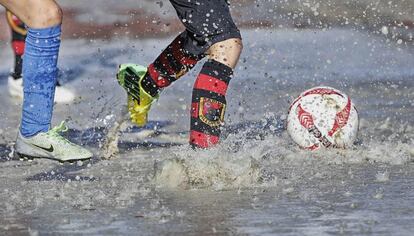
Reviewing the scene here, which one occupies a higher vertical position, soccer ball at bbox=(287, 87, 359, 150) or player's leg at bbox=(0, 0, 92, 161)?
player's leg at bbox=(0, 0, 92, 161)

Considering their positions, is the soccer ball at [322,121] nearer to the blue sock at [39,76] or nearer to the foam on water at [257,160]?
the foam on water at [257,160]

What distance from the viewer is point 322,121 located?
6898 mm

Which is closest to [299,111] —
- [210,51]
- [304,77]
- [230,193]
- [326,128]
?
[326,128]

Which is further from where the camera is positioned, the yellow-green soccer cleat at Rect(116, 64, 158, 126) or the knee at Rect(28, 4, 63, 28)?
the yellow-green soccer cleat at Rect(116, 64, 158, 126)

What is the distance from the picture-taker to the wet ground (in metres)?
4.94

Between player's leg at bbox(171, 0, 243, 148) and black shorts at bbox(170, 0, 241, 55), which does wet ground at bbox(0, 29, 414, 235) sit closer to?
player's leg at bbox(171, 0, 243, 148)

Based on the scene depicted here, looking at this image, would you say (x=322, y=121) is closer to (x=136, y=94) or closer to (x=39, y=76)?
(x=136, y=94)

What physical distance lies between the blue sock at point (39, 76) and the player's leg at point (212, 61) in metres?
0.63

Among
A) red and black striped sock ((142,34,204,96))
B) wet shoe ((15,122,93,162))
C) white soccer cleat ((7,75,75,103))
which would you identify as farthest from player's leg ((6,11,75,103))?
wet shoe ((15,122,93,162))

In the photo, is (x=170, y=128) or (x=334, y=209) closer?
(x=334, y=209)

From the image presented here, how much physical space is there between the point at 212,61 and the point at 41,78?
0.81 metres

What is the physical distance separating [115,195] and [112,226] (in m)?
0.70

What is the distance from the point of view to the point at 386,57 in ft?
41.6

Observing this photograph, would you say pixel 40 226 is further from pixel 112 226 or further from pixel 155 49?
pixel 155 49
